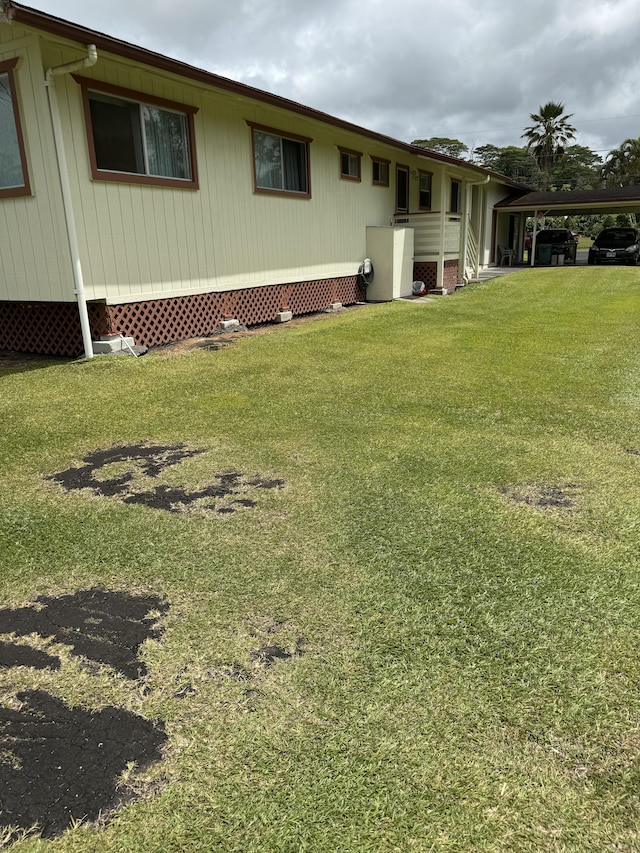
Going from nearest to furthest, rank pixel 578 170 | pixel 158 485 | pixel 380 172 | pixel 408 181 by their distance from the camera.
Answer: pixel 158 485, pixel 380 172, pixel 408 181, pixel 578 170

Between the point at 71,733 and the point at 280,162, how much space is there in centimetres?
1119

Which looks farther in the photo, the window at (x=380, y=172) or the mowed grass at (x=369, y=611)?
the window at (x=380, y=172)

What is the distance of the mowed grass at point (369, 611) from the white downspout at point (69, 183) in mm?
2041

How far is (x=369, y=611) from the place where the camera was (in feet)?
8.36

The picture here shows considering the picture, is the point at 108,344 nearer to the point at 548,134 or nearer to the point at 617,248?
the point at 617,248

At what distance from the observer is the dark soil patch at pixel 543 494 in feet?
11.6

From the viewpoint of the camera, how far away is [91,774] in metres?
1.81

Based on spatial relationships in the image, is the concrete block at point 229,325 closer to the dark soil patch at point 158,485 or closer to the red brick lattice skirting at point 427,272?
the dark soil patch at point 158,485

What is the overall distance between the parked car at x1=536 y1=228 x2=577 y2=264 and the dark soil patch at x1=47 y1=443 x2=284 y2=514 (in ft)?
81.9

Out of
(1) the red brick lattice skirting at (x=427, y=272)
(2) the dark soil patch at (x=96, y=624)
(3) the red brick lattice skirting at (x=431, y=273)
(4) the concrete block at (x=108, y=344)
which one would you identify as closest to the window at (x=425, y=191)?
(3) the red brick lattice skirting at (x=431, y=273)

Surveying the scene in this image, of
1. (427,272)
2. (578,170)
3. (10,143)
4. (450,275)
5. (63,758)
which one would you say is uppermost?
(578,170)

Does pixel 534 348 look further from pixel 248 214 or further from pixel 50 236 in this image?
pixel 50 236

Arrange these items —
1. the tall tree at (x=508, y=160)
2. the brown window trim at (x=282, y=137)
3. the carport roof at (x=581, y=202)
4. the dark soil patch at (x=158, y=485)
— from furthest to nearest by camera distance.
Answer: the tall tree at (x=508, y=160) → the carport roof at (x=581, y=202) → the brown window trim at (x=282, y=137) → the dark soil patch at (x=158, y=485)

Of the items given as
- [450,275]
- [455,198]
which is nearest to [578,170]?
[455,198]
